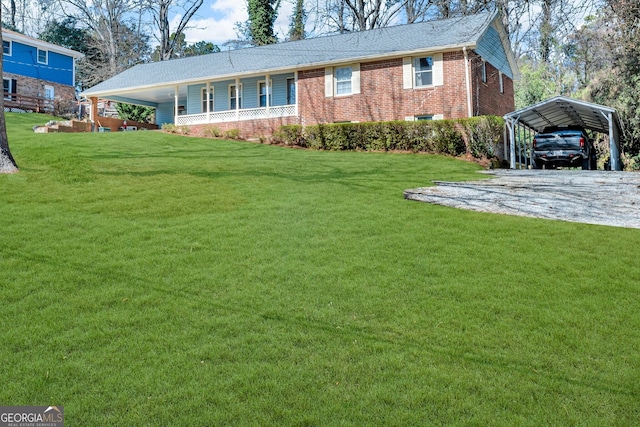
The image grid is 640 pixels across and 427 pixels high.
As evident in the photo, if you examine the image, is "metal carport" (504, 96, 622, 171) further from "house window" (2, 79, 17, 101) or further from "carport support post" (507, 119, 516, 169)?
"house window" (2, 79, 17, 101)

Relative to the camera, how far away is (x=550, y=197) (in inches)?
365

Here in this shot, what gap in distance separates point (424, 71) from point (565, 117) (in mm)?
6205

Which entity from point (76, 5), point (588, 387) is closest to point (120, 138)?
point (588, 387)

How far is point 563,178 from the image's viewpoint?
12.0m

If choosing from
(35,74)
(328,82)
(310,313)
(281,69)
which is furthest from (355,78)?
(35,74)

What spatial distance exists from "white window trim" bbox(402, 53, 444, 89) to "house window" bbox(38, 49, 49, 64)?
1102 inches

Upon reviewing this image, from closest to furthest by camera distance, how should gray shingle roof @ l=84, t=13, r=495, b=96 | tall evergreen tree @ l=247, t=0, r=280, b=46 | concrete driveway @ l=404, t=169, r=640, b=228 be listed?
concrete driveway @ l=404, t=169, r=640, b=228 → gray shingle roof @ l=84, t=13, r=495, b=96 → tall evergreen tree @ l=247, t=0, r=280, b=46

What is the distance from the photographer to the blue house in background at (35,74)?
31.3 meters

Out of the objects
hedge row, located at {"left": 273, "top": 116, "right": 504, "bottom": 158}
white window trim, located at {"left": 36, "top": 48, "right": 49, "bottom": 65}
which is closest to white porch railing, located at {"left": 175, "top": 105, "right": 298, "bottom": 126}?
hedge row, located at {"left": 273, "top": 116, "right": 504, "bottom": 158}

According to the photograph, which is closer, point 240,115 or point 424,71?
point 424,71

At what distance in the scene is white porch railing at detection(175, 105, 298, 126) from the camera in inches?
899

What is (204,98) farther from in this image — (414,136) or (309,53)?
(414,136)

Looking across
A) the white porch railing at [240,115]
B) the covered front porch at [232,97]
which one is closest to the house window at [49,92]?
the covered front porch at [232,97]

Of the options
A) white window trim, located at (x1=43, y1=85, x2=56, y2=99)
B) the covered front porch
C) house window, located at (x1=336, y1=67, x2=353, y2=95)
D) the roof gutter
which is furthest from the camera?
white window trim, located at (x1=43, y1=85, x2=56, y2=99)
